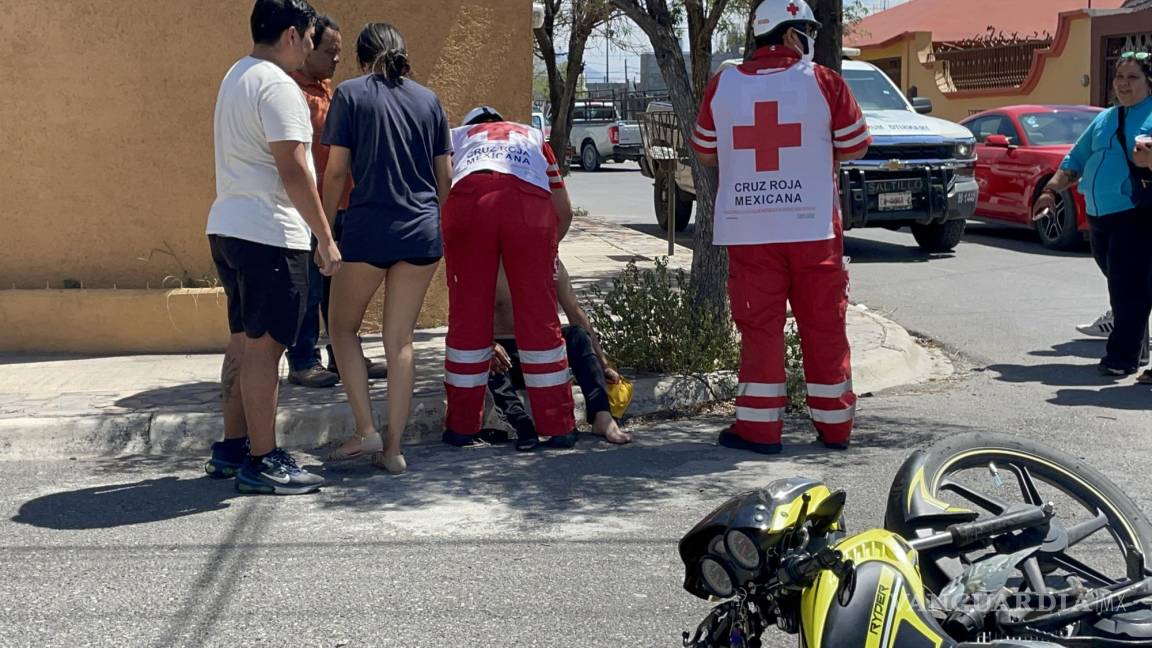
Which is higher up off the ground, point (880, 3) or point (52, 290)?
point (880, 3)

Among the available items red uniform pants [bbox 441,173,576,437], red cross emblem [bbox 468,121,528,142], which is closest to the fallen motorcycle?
red uniform pants [bbox 441,173,576,437]

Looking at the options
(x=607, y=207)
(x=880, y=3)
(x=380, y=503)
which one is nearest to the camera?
(x=380, y=503)

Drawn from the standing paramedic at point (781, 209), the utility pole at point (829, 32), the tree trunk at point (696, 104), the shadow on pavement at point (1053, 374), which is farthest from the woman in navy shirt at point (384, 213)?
the shadow on pavement at point (1053, 374)

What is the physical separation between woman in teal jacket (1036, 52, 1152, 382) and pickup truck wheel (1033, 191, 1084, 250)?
230 inches

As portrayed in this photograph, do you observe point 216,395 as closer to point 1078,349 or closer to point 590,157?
point 1078,349

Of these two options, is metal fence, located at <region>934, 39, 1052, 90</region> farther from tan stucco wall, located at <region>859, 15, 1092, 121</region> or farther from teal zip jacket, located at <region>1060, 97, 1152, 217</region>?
teal zip jacket, located at <region>1060, 97, 1152, 217</region>

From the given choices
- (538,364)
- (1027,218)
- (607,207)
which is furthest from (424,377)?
(607,207)

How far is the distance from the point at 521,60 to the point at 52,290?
323cm

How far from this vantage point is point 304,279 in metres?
5.50

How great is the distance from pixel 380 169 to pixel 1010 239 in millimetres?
10958

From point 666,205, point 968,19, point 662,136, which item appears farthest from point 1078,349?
point 968,19

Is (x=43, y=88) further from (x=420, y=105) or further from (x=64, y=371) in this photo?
(x=420, y=105)

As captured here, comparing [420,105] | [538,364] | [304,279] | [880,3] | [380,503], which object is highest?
[880,3]

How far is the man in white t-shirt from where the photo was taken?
17.4 ft
